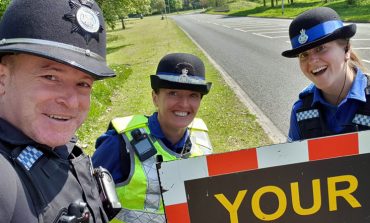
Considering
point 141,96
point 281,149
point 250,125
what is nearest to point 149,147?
point 281,149

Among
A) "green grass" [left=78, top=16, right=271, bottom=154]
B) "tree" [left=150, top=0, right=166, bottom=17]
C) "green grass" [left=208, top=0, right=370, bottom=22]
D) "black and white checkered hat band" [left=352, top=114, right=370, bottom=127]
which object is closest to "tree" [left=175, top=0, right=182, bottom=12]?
"tree" [left=150, top=0, right=166, bottom=17]

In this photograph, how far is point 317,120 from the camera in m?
2.74

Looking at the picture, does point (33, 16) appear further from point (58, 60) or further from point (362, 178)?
point (362, 178)

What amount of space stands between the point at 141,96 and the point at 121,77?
3.48 metres

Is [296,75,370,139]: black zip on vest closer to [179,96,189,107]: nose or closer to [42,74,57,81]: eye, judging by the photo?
[179,96,189,107]: nose

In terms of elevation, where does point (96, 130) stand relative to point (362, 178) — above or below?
below

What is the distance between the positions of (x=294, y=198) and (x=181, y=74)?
120 centimetres

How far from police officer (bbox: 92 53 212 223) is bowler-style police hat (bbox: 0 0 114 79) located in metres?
0.98

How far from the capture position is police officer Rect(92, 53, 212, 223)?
2535 mm

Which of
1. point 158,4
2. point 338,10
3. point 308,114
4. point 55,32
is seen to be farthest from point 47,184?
point 158,4

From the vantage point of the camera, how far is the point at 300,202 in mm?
1922

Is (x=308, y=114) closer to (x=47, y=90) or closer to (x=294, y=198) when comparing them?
(x=294, y=198)

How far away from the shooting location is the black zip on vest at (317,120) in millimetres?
2516

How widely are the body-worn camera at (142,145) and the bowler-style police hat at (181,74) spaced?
38 centimetres
